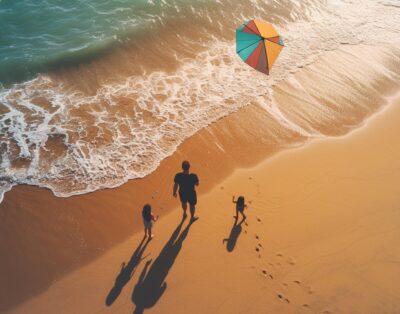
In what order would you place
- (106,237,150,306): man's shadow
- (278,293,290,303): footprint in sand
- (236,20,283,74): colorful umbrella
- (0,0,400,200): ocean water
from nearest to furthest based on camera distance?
(278,293,290,303): footprint in sand
(106,237,150,306): man's shadow
(236,20,283,74): colorful umbrella
(0,0,400,200): ocean water


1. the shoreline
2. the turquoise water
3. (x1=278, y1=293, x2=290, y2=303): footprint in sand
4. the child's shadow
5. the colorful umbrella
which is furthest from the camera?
the turquoise water

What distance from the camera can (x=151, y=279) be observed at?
6496 millimetres

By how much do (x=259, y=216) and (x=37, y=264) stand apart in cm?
472

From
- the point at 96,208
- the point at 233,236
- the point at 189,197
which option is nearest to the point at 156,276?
the point at 189,197

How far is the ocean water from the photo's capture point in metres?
9.23

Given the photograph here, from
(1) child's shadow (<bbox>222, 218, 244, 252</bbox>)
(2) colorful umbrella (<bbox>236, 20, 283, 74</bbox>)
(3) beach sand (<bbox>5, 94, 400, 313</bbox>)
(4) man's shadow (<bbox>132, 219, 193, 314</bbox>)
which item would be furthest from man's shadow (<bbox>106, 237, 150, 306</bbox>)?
(2) colorful umbrella (<bbox>236, 20, 283, 74</bbox>)

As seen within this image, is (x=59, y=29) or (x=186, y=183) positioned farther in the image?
(x=59, y=29)

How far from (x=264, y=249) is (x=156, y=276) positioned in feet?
7.21

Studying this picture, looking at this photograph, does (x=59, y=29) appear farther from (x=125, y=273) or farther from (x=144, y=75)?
(x=125, y=273)

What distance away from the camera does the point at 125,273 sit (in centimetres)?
662

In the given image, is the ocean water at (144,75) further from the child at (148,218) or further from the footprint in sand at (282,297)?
the footprint in sand at (282,297)

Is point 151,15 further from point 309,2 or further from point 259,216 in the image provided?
point 259,216

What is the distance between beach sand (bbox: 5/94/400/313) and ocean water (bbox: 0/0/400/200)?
1.12m

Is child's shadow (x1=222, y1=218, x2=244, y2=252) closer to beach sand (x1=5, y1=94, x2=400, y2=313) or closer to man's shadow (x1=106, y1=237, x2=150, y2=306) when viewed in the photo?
beach sand (x1=5, y1=94, x2=400, y2=313)
